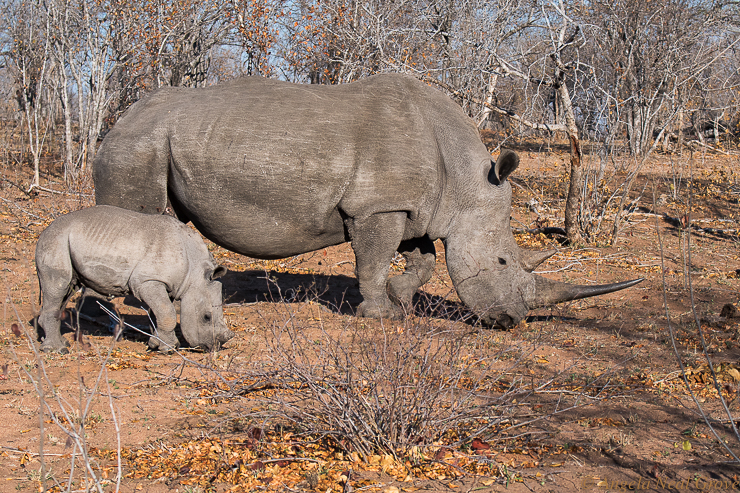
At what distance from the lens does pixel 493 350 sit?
625 centimetres

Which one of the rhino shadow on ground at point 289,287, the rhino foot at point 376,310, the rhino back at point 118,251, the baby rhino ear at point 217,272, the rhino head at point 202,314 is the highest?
the rhino back at point 118,251

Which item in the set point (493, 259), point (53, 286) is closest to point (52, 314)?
point (53, 286)

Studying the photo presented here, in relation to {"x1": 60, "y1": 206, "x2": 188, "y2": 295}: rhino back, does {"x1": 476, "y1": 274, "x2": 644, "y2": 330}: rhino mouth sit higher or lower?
lower

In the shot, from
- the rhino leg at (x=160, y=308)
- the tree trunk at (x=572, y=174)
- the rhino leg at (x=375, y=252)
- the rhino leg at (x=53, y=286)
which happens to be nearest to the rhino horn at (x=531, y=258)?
the rhino leg at (x=375, y=252)

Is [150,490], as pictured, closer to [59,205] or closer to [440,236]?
[440,236]

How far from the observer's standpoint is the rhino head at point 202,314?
20.4 feet

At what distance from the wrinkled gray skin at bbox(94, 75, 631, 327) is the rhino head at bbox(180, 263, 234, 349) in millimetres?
937

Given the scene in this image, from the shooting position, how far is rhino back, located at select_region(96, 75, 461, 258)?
6.84 m

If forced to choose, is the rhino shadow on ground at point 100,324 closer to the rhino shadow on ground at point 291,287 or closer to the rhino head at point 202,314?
the rhino head at point 202,314

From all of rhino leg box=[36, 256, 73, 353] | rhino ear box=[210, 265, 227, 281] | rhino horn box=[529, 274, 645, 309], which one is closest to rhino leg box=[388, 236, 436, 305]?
rhino horn box=[529, 274, 645, 309]

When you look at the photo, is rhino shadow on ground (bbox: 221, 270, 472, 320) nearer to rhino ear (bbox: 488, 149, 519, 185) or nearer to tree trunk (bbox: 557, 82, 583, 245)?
rhino ear (bbox: 488, 149, 519, 185)

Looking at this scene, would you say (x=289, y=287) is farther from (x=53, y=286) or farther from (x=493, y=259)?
(x=53, y=286)

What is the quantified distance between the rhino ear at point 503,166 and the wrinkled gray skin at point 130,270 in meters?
2.86

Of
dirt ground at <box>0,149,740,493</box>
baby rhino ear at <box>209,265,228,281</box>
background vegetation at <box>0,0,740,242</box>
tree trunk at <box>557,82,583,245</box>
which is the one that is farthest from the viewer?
background vegetation at <box>0,0,740,242</box>
